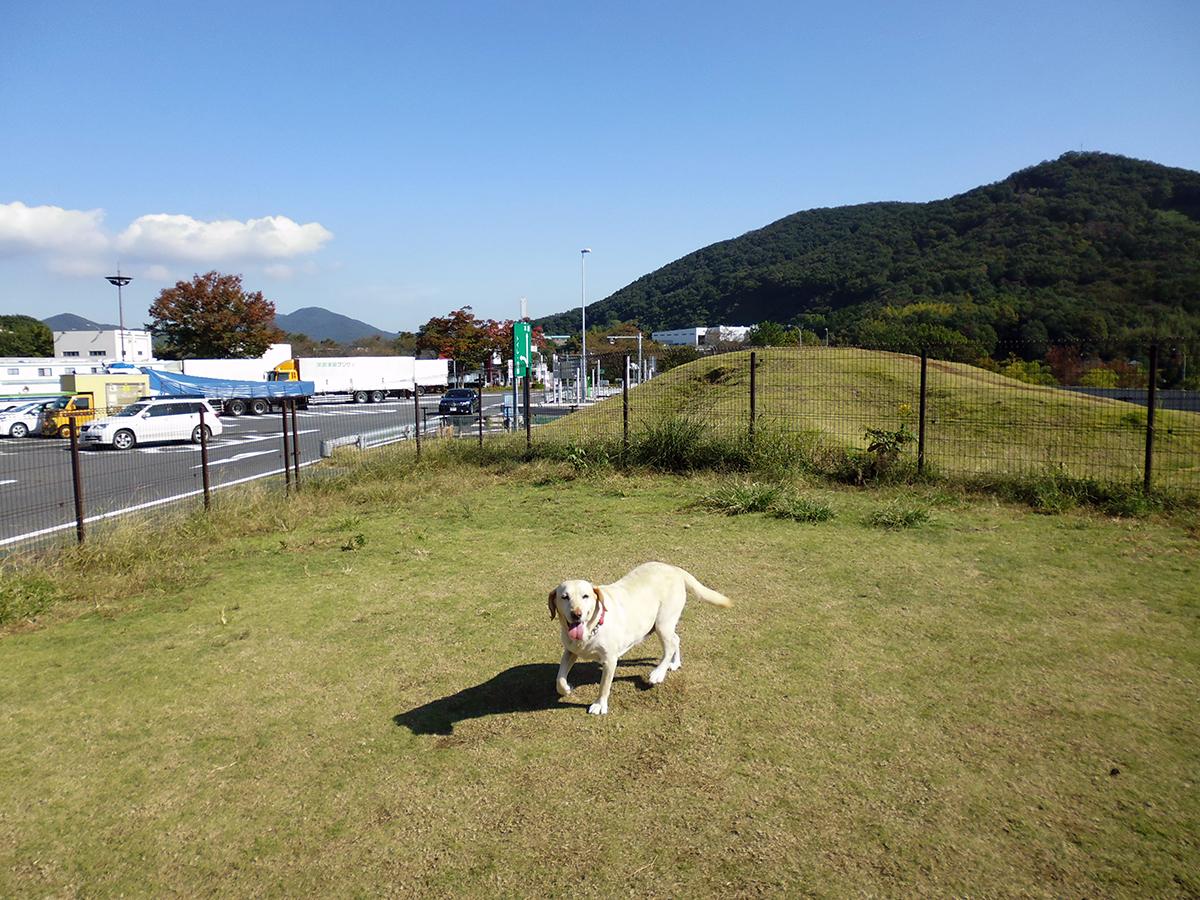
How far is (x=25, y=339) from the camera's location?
69.1 meters

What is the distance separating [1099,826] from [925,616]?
8.55 ft

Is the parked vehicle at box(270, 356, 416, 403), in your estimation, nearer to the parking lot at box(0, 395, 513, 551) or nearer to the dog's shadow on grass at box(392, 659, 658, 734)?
the parking lot at box(0, 395, 513, 551)

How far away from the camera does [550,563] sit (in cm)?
721

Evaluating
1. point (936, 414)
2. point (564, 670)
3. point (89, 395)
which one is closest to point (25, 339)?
point (89, 395)

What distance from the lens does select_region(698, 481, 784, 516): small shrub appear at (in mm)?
9461

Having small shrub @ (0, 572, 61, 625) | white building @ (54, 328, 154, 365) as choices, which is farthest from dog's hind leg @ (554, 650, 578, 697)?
white building @ (54, 328, 154, 365)

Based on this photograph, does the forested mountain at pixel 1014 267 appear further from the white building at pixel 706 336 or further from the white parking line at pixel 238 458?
the white parking line at pixel 238 458

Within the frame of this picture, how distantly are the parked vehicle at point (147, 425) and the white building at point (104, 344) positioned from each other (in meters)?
29.9

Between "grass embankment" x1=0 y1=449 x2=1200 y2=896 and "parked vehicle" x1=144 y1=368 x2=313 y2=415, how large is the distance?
31.0 m

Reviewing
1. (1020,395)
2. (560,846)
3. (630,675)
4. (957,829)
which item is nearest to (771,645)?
(630,675)

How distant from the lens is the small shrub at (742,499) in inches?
372

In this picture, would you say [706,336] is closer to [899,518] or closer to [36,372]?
[36,372]

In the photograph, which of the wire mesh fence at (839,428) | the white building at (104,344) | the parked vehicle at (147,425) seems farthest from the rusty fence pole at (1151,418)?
the white building at (104,344)

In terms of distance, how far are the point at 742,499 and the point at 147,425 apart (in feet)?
65.6
